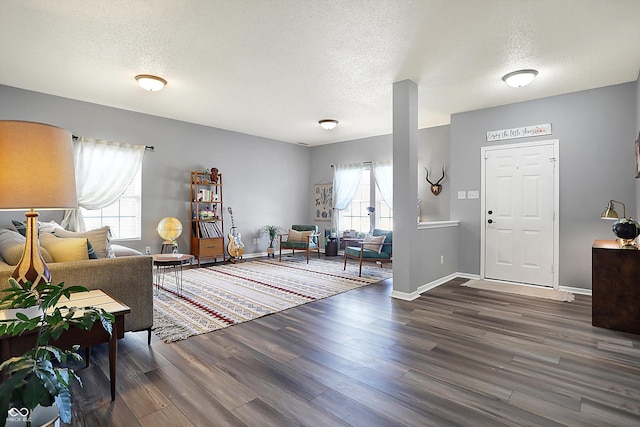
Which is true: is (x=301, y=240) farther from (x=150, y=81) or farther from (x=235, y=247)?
(x=150, y=81)

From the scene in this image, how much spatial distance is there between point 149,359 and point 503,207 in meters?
4.65

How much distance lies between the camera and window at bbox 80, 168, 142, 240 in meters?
5.19

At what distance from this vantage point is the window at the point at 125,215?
5.19 metres

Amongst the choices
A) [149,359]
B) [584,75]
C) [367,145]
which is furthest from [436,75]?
[149,359]

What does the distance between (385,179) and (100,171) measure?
198 inches

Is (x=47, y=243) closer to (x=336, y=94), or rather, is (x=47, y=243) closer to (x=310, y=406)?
(x=310, y=406)

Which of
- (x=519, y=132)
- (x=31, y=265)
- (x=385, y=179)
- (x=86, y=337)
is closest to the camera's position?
(x=31, y=265)

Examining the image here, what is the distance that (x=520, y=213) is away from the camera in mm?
4645

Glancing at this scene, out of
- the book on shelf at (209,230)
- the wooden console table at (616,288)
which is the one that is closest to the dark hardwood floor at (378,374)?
the wooden console table at (616,288)

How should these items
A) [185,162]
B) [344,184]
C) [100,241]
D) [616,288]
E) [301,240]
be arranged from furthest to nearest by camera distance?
[344,184] < [301,240] < [185,162] < [616,288] < [100,241]

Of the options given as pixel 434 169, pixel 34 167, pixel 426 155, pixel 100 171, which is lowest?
pixel 34 167

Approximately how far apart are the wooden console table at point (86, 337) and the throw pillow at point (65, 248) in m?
0.39

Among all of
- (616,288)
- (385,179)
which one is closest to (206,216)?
(385,179)

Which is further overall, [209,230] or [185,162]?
[209,230]
